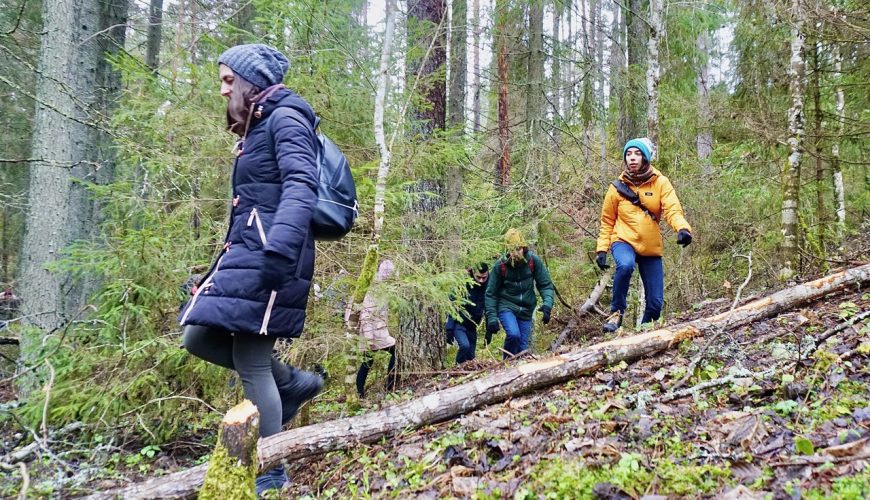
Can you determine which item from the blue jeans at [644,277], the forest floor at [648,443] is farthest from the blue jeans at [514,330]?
the forest floor at [648,443]

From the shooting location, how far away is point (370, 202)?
4.60m

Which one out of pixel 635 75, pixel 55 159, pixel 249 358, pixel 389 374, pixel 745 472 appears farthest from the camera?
pixel 635 75

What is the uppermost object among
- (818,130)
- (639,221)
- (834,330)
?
(818,130)

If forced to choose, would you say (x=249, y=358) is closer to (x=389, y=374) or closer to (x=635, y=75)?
(x=389, y=374)

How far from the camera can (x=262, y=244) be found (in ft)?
8.87

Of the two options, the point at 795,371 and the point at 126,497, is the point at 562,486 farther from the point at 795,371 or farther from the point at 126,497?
the point at 126,497

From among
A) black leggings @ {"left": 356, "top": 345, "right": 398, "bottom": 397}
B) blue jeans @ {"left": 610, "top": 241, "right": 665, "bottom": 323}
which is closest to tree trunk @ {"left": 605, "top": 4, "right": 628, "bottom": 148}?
blue jeans @ {"left": 610, "top": 241, "right": 665, "bottom": 323}

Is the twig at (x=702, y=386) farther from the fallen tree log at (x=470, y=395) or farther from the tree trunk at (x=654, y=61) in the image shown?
the tree trunk at (x=654, y=61)

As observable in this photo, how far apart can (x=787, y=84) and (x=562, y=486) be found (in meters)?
8.43

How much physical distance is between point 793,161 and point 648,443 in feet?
19.8

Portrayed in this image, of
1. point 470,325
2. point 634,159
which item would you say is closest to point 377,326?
point 470,325

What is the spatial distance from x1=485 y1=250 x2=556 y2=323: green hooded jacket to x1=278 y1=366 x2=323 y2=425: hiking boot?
161 inches

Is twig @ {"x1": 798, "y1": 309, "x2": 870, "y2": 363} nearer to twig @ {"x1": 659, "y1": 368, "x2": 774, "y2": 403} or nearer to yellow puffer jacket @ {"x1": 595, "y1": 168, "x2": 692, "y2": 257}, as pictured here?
twig @ {"x1": 659, "y1": 368, "x2": 774, "y2": 403}

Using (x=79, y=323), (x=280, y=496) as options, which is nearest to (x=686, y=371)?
(x=280, y=496)
